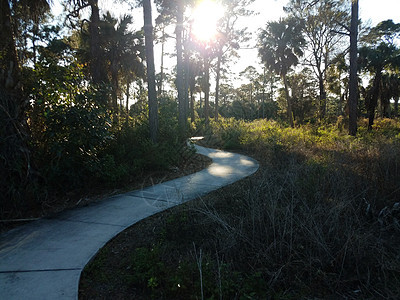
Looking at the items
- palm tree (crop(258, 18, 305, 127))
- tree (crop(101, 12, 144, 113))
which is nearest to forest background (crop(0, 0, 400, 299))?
tree (crop(101, 12, 144, 113))

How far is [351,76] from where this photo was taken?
1316cm

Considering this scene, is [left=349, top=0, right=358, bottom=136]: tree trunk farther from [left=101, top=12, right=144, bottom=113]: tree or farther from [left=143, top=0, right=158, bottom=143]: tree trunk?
[left=101, top=12, right=144, bottom=113]: tree

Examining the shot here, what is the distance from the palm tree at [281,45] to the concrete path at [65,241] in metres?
24.8

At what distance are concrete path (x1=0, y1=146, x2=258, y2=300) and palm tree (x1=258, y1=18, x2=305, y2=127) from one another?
977 inches

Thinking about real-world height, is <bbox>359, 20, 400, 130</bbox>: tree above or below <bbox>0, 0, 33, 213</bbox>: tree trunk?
above

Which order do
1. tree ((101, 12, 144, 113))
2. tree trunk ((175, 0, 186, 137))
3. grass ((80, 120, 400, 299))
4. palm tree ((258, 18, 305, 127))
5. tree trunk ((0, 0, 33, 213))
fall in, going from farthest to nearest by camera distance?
palm tree ((258, 18, 305, 127))
tree ((101, 12, 144, 113))
tree trunk ((175, 0, 186, 137))
tree trunk ((0, 0, 33, 213))
grass ((80, 120, 400, 299))

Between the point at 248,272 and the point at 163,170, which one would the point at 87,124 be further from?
the point at 248,272

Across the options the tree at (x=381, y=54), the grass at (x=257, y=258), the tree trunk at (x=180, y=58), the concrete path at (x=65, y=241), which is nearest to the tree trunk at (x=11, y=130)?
the concrete path at (x=65, y=241)

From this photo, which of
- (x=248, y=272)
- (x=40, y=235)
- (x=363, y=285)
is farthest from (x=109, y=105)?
(x=363, y=285)

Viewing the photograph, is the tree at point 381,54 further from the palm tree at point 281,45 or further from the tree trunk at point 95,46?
the tree trunk at point 95,46

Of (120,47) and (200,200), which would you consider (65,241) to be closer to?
(200,200)

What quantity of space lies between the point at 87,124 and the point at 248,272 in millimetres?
4144

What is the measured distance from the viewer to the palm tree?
89.9ft

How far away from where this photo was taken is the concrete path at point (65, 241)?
236 cm
